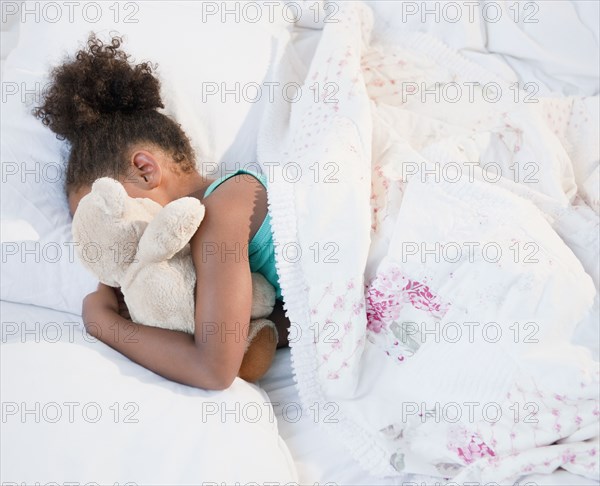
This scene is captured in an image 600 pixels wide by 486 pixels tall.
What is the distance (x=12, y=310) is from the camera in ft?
3.66

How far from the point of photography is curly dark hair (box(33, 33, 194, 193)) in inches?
43.1

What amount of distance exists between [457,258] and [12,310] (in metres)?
0.74

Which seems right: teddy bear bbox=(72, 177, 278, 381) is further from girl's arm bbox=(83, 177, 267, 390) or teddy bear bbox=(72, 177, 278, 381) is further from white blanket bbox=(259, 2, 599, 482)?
white blanket bbox=(259, 2, 599, 482)

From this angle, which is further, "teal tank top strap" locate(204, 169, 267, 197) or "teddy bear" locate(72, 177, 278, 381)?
"teal tank top strap" locate(204, 169, 267, 197)

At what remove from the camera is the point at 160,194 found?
108 centimetres

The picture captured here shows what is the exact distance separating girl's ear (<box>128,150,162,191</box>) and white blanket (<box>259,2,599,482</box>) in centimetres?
21

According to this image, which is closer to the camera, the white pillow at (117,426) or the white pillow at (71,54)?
the white pillow at (117,426)

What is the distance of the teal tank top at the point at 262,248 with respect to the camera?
3.43 feet

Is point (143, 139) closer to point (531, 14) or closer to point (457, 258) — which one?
point (457, 258)

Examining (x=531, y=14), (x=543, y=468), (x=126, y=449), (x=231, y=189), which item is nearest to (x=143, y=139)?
(x=231, y=189)

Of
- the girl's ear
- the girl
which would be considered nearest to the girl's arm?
the girl

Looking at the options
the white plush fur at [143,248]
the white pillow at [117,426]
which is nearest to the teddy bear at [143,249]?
the white plush fur at [143,248]

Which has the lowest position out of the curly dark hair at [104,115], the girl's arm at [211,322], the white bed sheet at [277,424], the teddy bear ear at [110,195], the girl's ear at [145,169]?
the white bed sheet at [277,424]

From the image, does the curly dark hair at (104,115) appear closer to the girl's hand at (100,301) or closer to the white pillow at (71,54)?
the white pillow at (71,54)
